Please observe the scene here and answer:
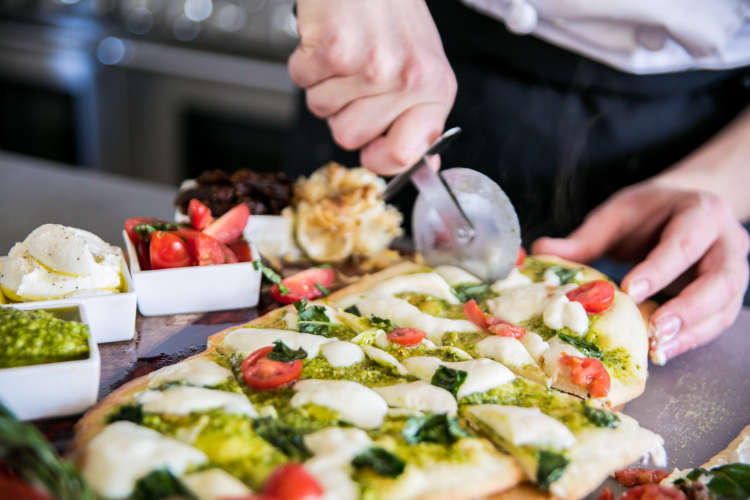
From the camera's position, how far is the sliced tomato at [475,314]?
7.32 ft

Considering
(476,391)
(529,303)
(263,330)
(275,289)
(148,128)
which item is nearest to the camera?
(476,391)

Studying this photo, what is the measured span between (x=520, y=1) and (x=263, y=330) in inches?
69.4

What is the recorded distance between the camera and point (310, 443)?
5.01ft

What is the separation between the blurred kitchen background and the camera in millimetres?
6328

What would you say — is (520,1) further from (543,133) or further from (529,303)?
(529,303)

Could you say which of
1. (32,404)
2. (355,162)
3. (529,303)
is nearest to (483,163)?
(529,303)

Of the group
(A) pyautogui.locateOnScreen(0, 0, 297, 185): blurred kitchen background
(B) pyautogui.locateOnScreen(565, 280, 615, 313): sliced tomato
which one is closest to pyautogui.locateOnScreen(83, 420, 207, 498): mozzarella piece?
(B) pyautogui.locateOnScreen(565, 280, 615, 313): sliced tomato

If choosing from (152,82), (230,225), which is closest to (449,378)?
(230,225)

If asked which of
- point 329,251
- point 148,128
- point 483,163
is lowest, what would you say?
point 148,128

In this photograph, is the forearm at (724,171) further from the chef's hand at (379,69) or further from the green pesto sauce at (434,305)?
the green pesto sauce at (434,305)

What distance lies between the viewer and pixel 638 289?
2.46 m

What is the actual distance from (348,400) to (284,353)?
0.29 meters

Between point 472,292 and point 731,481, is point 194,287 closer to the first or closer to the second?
point 472,292

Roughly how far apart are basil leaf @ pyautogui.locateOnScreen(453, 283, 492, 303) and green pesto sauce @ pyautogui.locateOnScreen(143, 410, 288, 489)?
107 centimetres
